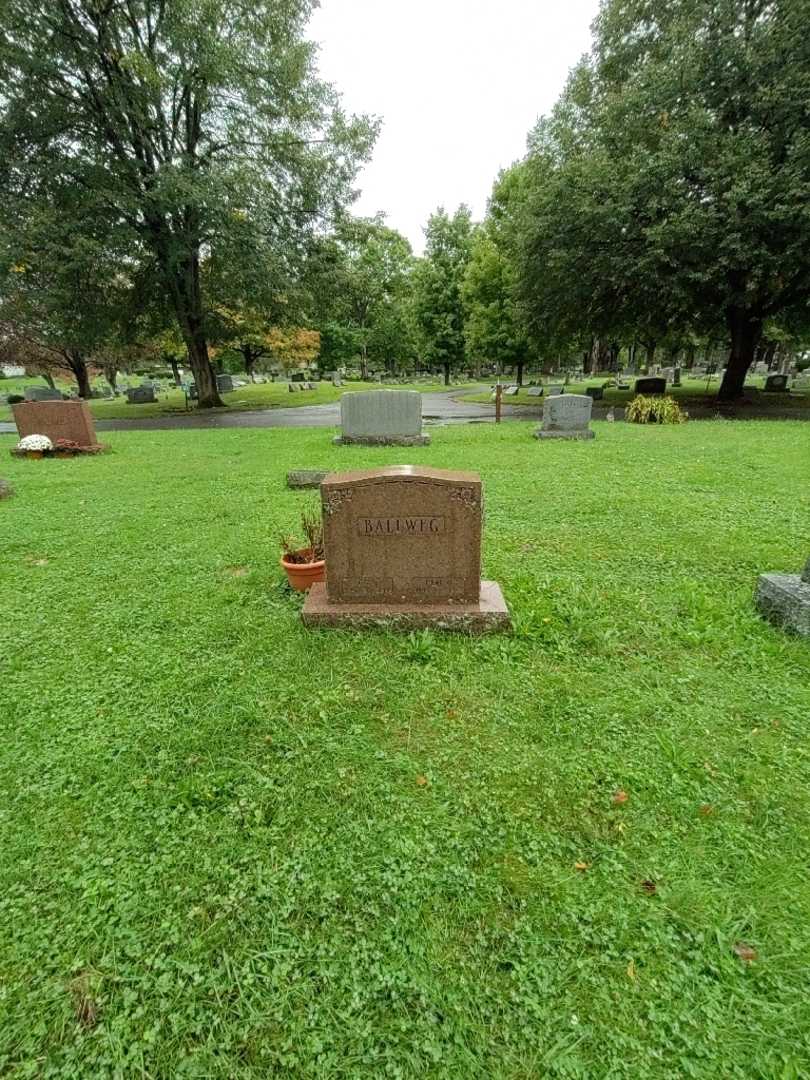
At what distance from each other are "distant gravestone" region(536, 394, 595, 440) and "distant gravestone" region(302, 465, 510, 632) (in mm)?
8990

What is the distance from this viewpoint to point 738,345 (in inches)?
712

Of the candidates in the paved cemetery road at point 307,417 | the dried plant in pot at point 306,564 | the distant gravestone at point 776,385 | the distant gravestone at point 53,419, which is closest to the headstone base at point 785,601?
the dried plant in pot at point 306,564

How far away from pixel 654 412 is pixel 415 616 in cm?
1311

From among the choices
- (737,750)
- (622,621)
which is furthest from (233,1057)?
(622,621)

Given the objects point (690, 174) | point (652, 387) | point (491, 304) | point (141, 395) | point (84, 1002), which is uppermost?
point (690, 174)

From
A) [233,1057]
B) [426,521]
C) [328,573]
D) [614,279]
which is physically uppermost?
[614,279]

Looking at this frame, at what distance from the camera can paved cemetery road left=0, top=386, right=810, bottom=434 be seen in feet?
52.5

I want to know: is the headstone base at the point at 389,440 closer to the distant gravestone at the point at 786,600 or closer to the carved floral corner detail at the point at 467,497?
the carved floral corner detail at the point at 467,497

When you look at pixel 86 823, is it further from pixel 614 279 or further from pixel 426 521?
pixel 614 279

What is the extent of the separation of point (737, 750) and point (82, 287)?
22.1m

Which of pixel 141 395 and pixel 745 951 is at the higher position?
pixel 141 395

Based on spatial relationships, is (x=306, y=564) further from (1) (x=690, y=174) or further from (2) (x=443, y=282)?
(2) (x=443, y=282)

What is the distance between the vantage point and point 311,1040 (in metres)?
1.44

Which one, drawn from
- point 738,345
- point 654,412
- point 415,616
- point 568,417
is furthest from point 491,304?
point 415,616
